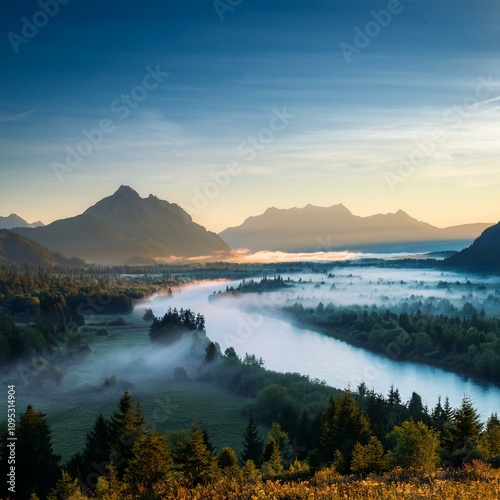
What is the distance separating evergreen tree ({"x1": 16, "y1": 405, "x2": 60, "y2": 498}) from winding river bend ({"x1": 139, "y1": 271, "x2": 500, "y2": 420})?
46.3 meters

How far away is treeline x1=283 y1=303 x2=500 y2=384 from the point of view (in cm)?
10012

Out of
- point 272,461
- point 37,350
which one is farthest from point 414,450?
point 37,350

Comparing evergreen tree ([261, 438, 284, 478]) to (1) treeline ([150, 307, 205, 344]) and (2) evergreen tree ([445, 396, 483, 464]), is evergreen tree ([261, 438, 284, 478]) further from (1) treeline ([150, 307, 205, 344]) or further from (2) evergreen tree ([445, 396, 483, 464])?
(1) treeline ([150, 307, 205, 344])

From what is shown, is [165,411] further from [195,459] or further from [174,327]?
[174,327]

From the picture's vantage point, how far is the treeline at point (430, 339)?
100125 mm

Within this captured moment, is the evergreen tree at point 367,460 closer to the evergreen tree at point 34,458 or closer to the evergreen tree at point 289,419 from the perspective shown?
the evergreen tree at point 34,458

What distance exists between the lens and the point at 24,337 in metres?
93.9

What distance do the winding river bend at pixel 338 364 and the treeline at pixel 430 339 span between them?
3.15 meters

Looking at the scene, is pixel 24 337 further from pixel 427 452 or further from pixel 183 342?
pixel 427 452

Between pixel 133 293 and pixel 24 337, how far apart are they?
9301 centimetres

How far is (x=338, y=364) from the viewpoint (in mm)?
109875

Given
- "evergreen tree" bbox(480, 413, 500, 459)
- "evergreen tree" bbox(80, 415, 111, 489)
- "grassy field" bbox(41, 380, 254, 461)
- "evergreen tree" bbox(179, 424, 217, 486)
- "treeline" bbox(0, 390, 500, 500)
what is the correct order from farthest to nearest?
"grassy field" bbox(41, 380, 254, 461), "evergreen tree" bbox(80, 415, 111, 489), "evergreen tree" bbox(480, 413, 500, 459), "evergreen tree" bbox(179, 424, 217, 486), "treeline" bbox(0, 390, 500, 500)

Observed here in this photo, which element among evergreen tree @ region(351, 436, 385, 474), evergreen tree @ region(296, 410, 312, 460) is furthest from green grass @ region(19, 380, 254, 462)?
evergreen tree @ region(351, 436, 385, 474)

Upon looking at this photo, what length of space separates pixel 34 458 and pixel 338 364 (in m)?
79.2
